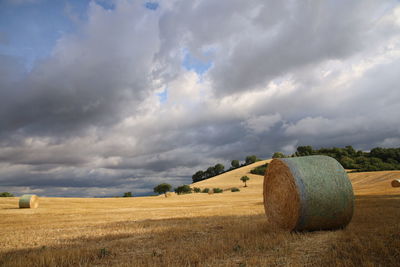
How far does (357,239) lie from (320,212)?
1987 millimetres

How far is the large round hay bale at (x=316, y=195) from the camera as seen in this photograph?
28.8 feet

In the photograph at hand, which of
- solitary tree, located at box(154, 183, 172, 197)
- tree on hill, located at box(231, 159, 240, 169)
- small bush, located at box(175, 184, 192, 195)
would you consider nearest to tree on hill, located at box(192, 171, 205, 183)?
tree on hill, located at box(231, 159, 240, 169)

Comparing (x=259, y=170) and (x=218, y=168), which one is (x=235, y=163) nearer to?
(x=218, y=168)

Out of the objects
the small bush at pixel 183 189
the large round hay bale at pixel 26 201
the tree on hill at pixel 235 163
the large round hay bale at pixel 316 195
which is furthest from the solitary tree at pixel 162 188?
the large round hay bale at pixel 316 195

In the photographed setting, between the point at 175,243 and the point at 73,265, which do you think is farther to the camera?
the point at 175,243

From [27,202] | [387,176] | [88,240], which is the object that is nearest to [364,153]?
[387,176]

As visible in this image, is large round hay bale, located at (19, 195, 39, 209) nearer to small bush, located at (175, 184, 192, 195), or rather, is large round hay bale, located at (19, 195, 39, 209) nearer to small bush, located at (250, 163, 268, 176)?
small bush, located at (175, 184, 192, 195)

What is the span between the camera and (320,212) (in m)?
8.77

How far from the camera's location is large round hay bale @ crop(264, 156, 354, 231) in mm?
8773

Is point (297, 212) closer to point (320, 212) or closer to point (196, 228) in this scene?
point (320, 212)

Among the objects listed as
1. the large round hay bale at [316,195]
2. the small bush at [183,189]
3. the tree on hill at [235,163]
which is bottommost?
the small bush at [183,189]

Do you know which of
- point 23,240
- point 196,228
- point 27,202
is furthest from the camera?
point 27,202

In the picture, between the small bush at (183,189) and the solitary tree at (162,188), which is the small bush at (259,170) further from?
the small bush at (183,189)

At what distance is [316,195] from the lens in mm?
8828
